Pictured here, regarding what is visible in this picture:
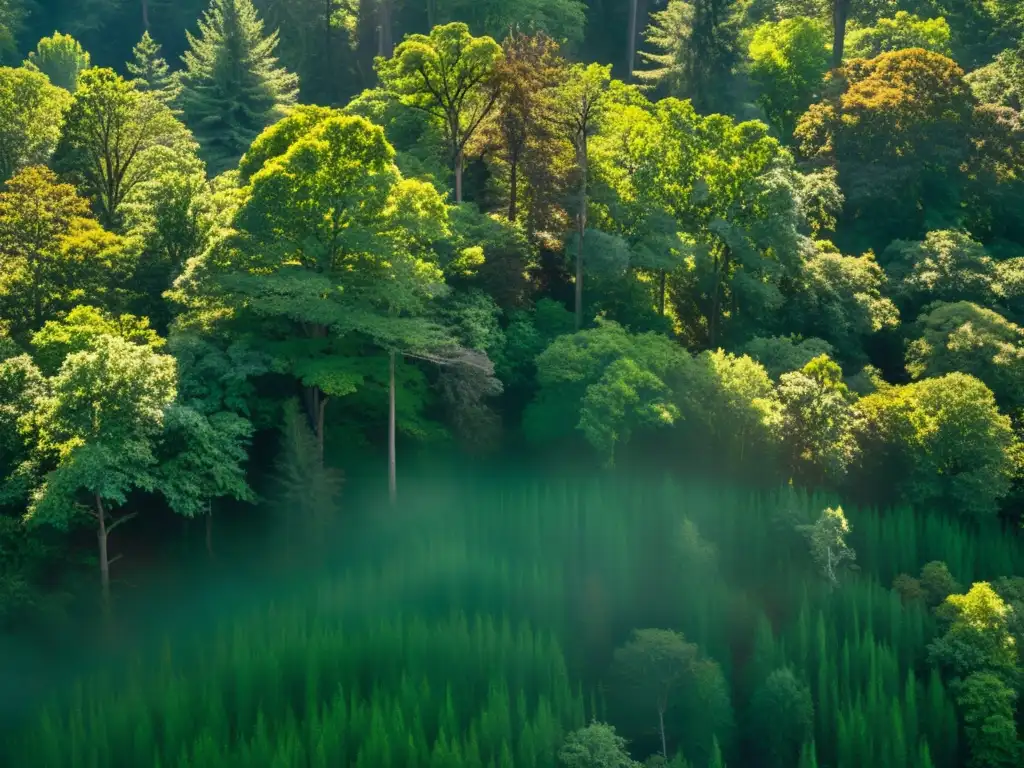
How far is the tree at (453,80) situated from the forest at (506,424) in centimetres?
17

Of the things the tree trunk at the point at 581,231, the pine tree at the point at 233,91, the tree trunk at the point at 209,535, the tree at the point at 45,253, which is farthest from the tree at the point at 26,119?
the tree trunk at the point at 581,231

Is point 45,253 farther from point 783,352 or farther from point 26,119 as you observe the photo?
point 783,352

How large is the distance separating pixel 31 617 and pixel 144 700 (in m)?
4.51

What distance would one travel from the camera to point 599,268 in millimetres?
43312

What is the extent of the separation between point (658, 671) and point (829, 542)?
8.10 m

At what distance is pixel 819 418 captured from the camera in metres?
40.7

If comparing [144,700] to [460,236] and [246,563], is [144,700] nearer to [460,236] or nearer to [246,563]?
[246,563]

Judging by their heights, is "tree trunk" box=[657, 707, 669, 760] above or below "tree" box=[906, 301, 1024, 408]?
below

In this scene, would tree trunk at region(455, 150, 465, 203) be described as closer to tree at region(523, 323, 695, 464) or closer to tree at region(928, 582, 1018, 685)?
tree at region(523, 323, 695, 464)

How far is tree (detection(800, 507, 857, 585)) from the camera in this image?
3781 cm

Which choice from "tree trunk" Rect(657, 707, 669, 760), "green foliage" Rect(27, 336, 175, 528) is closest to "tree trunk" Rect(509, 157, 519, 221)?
"green foliage" Rect(27, 336, 175, 528)

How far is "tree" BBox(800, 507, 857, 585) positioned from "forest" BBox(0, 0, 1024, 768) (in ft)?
0.41

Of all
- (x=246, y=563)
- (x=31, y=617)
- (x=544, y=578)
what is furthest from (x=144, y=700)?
(x=544, y=578)

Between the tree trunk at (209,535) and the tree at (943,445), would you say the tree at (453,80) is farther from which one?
the tree at (943,445)
